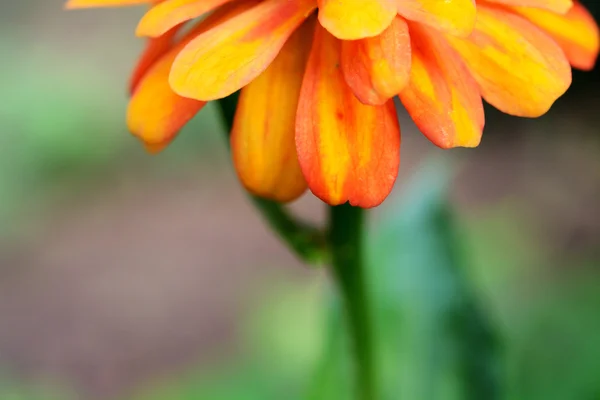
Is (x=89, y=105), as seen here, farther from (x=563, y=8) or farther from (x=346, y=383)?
(x=563, y=8)

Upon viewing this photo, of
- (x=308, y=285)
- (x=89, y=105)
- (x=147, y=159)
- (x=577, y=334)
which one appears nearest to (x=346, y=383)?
(x=577, y=334)

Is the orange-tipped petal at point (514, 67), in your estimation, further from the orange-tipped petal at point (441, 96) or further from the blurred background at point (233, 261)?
the blurred background at point (233, 261)

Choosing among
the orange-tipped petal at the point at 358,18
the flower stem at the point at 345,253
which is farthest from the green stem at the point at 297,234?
the orange-tipped petal at the point at 358,18

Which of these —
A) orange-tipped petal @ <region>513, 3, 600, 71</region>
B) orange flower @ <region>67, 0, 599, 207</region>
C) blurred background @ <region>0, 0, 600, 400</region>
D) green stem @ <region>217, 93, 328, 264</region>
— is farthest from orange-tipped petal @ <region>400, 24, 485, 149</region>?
blurred background @ <region>0, 0, 600, 400</region>

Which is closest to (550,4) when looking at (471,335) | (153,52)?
(153,52)

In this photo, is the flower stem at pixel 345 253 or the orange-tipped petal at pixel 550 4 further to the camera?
the flower stem at pixel 345 253

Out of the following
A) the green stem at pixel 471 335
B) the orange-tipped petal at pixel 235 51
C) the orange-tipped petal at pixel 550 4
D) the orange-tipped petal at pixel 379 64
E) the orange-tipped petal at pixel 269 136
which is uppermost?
the orange-tipped petal at pixel 235 51
